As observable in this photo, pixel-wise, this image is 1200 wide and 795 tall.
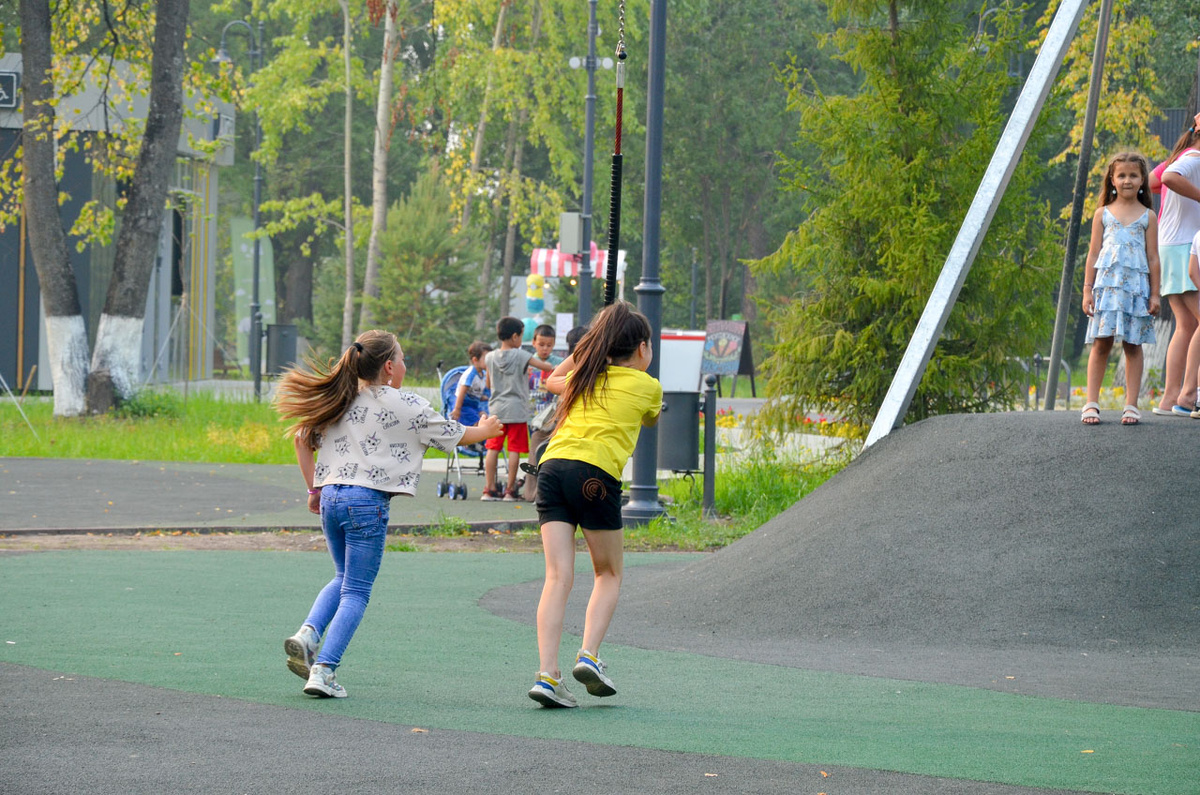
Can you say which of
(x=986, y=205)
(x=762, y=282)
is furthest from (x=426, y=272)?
(x=986, y=205)

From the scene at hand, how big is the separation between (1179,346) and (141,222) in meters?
15.8

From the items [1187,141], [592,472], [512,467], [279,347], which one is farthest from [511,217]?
[592,472]

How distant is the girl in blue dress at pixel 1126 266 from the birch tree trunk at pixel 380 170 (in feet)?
77.6

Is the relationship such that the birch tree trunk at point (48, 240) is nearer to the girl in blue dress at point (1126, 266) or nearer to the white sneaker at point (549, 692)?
the girl in blue dress at point (1126, 266)

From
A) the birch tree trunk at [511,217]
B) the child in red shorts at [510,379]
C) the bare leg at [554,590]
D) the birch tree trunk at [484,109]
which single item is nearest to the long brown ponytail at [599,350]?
the bare leg at [554,590]

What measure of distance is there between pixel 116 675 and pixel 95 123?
25.7 m

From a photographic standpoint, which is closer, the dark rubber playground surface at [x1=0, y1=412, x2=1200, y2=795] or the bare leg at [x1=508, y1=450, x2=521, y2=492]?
the dark rubber playground surface at [x1=0, y1=412, x2=1200, y2=795]

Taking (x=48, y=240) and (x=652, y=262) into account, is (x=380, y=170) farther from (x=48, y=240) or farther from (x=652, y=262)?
(x=652, y=262)

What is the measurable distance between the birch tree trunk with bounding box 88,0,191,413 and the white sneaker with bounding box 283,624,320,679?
16.3 metres

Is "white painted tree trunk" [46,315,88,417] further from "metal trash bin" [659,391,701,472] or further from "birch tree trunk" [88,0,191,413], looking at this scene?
"metal trash bin" [659,391,701,472]

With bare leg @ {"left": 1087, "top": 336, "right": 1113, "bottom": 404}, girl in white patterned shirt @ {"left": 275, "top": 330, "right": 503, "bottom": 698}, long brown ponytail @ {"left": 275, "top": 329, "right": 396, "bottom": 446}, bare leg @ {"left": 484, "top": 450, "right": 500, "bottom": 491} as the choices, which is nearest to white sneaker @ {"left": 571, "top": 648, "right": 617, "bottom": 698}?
girl in white patterned shirt @ {"left": 275, "top": 330, "right": 503, "bottom": 698}

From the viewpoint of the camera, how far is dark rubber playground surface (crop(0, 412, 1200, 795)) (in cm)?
492

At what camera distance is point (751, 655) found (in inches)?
293

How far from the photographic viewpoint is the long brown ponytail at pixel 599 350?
6055mm
